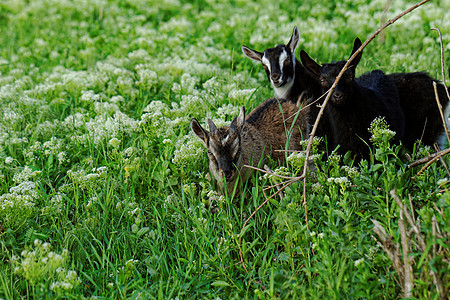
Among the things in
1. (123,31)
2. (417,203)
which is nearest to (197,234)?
(417,203)

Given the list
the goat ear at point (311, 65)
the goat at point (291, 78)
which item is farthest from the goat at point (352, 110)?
the goat at point (291, 78)

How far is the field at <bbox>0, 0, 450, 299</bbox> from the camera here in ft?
12.5

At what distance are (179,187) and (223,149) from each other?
569 millimetres

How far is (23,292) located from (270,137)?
2890 millimetres

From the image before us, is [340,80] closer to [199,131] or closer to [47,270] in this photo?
[199,131]

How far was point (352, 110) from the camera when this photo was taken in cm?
546

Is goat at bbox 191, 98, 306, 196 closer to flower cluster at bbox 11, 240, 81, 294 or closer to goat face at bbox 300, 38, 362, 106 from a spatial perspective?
goat face at bbox 300, 38, 362, 106

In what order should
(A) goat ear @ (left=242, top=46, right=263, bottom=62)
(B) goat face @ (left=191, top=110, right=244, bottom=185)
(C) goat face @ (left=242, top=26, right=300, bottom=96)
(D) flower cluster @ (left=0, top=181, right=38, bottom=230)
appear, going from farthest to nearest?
1. (A) goat ear @ (left=242, top=46, right=263, bottom=62)
2. (C) goat face @ (left=242, top=26, right=300, bottom=96)
3. (B) goat face @ (left=191, top=110, right=244, bottom=185)
4. (D) flower cluster @ (left=0, top=181, right=38, bottom=230)

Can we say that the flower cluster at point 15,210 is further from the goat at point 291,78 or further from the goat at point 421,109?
the goat at point 421,109

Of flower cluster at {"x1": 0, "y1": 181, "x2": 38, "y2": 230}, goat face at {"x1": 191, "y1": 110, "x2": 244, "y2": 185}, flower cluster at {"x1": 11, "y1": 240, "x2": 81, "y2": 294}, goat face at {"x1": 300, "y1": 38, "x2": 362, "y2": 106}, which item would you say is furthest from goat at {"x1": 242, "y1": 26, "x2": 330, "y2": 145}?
flower cluster at {"x1": 11, "y1": 240, "x2": 81, "y2": 294}

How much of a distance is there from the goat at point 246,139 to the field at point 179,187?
18 cm

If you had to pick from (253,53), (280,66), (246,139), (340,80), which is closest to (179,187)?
(246,139)

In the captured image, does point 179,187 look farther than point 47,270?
Yes

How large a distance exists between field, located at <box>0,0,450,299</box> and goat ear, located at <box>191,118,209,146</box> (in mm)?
165
